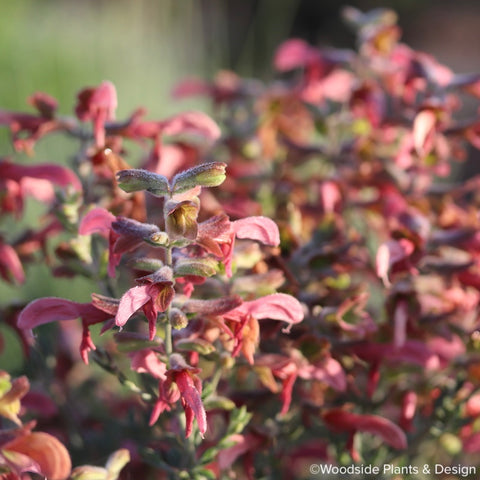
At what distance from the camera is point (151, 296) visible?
0.79m

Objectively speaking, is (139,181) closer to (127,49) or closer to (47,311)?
(47,311)

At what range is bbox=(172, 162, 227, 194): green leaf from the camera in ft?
2.55

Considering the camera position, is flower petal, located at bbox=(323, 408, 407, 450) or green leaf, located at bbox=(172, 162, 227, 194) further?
flower petal, located at bbox=(323, 408, 407, 450)

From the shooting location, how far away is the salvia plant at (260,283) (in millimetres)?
845

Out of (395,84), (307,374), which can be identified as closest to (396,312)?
(307,374)

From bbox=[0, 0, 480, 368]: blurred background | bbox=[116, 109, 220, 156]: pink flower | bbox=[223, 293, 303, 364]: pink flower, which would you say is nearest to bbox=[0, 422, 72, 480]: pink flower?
bbox=[223, 293, 303, 364]: pink flower

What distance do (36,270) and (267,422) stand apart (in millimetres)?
1388

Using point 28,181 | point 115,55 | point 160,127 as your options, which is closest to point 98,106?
point 160,127

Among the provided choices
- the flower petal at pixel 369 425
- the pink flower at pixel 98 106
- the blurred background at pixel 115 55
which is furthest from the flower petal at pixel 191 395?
the blurred background at pixel 115 55

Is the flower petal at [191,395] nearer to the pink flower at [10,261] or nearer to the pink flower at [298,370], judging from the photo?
the pink flower at [298,370]

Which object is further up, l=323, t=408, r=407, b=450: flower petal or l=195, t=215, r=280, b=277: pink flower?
l=195, t=215, r=280, b=277: pink flower

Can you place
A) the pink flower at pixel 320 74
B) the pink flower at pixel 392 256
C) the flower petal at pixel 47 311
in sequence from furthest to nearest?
the pink flower at pixel 320 74, the pink flower at pixel 392 256, the flower petal at pixel 47 311

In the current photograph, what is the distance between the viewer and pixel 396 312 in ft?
3.51

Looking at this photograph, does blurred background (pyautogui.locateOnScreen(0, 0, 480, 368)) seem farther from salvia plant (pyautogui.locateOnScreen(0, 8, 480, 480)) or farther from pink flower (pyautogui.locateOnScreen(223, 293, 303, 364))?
pink flower (pyautogui.locateOnScreen(223, 293, 303, 364))
